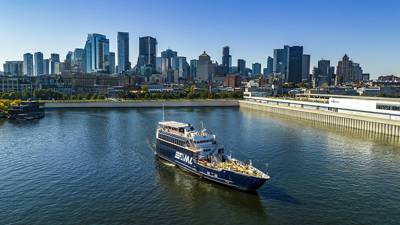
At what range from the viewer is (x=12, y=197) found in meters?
40.3

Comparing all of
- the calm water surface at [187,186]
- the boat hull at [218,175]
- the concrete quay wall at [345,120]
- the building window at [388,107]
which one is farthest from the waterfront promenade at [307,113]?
the boat hull at [218,175]

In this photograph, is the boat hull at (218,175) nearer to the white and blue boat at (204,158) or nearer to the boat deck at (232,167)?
the white and blue boat at (204,158)

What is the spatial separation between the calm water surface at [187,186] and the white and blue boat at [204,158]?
5.46 feet

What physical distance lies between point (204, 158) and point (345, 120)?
249ft

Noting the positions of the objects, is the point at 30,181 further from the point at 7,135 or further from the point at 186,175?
the point at 7,135

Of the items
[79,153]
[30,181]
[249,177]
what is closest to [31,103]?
[79,153]

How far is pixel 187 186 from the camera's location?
44.4 metres

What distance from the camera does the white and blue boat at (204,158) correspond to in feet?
133

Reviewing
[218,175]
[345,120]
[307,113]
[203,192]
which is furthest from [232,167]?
[307,113]

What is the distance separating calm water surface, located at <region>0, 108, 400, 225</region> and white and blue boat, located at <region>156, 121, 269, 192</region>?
1665 mm

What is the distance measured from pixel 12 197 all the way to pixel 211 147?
30160 mm

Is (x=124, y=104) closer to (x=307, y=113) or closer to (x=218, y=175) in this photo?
(x=307, y=113)

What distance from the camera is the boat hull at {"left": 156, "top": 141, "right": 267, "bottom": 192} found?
3959cm

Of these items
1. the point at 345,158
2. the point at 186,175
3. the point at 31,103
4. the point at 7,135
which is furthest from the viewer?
the point at 31,103
